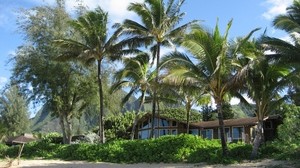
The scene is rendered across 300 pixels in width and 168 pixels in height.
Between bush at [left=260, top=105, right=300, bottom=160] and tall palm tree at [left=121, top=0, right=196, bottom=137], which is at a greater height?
tall palm tree at [left=121, top=0, right=196, bottom=137]

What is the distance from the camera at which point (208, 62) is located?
19641mm

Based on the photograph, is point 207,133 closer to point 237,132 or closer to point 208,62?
point 237,132

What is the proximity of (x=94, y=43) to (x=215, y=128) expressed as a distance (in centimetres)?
1980

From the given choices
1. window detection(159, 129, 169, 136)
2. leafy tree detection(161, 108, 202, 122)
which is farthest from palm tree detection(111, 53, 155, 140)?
leafy tree detection(161, 108, 202, 122)

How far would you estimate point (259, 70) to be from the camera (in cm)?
1898

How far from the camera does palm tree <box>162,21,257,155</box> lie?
19469mm

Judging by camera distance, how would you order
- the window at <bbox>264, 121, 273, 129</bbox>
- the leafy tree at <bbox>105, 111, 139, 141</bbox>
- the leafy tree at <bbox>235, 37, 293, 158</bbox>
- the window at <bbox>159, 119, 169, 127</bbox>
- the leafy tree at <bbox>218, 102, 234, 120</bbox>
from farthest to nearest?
the leafy tree at <bbox>218, 102, 234, 120</bbox>
the leafy tree at <bbox>105, 111, 139, 141</bbox>
the window at <bbox>159, 119, 169, 127</bbox>
the window at <bbox>264, 121, 273, 129</bbox>
the leafy tree at <bbox>235, 37, 293, 158</bbox>

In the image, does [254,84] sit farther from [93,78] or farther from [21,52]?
[21,52]

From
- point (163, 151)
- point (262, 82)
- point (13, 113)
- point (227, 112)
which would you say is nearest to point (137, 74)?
point (163, 151)

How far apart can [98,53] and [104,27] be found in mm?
1968

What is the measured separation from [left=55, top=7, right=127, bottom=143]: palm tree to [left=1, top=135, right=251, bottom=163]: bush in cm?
272

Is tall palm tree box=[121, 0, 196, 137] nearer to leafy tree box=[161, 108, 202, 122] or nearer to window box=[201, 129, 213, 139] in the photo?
window box=[201, 129, 213, 139]

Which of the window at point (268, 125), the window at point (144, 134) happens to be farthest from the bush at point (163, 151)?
the window at point (144, 134)

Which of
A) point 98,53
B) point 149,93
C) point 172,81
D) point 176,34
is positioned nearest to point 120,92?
point 149,93
